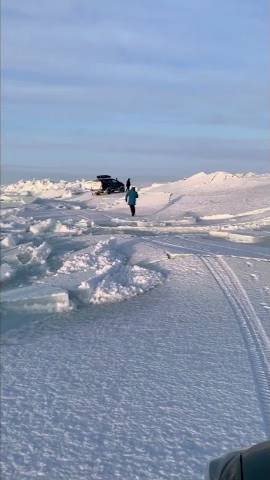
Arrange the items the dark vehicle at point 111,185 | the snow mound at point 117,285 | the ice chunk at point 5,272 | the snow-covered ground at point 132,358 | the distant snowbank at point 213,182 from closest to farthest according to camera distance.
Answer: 1. the snow-covered ground at point 132,358
2. the snow mound at point 117,285
3. the ice chunk at point 5,272
4. the distant snowbank at point 213,182
5. the dark vehicle at point 111,185

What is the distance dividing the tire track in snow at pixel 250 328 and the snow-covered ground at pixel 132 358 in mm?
20

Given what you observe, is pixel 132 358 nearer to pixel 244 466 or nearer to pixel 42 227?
pixel 244 466

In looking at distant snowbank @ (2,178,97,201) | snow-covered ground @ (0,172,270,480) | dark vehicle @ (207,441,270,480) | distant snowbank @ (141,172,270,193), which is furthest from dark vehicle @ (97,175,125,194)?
dark vehicle @ (207,441,270,480)

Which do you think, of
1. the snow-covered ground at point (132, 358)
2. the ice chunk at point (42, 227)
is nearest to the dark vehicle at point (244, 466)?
the snow-covered ground at point (132, 358)

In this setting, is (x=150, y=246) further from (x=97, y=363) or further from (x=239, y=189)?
(x=239, y=189)

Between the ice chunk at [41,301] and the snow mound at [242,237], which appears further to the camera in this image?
the snow mound at [242,237]

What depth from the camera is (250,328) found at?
28.6ft

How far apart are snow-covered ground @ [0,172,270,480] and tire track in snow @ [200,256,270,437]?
2cm

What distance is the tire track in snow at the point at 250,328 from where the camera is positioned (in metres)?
6.39

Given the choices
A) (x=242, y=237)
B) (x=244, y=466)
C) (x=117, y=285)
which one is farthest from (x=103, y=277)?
(x=244, y=466)

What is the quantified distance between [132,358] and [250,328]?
1.96 metres

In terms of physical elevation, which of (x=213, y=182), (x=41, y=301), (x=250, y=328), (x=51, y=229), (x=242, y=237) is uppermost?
(x=213, y=182)

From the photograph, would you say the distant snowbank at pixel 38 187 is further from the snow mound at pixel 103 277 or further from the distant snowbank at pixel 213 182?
the snow mound at pixel 103 277

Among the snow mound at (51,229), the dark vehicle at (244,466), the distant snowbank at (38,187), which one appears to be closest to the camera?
the dark vehicle at (244,466)
